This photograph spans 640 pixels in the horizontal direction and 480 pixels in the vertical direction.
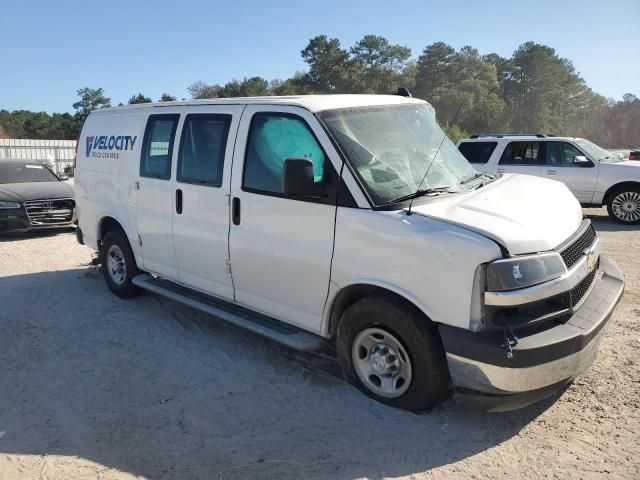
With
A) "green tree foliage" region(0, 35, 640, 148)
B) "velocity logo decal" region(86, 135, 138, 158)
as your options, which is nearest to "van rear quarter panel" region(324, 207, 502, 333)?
"velocity logo decal" region(86, 135, 138, 158)

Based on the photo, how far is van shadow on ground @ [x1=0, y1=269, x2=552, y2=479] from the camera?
3230mm

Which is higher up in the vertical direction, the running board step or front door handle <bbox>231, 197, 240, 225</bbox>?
front door handle <bbox>231, 197, 240, 225</bbox>

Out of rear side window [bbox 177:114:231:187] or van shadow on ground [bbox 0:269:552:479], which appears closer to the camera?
van shadow on ground [bbox 0:269:552:479]

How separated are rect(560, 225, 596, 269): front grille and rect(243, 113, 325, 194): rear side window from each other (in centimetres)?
178

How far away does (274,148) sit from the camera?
433 centimetres

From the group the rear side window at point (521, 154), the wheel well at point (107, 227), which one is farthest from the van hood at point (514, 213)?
the rear side window at point (521, 154)

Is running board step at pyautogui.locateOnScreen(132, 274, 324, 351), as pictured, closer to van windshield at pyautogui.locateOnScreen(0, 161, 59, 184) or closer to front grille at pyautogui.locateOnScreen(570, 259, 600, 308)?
front grille at pyautogui.locateOnScreen(570, 259, 600, 308)

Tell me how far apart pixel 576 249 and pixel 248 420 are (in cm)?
256

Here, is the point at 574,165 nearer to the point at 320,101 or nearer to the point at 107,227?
the point at 320,101

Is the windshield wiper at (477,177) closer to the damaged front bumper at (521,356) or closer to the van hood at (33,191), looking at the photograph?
the damaged front bumper at (521,356)

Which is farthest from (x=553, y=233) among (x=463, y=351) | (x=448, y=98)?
(x=448, y=98)

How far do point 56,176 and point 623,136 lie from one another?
58427mm

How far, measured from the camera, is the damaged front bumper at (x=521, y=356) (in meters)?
3.12

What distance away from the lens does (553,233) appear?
3.49 metres
